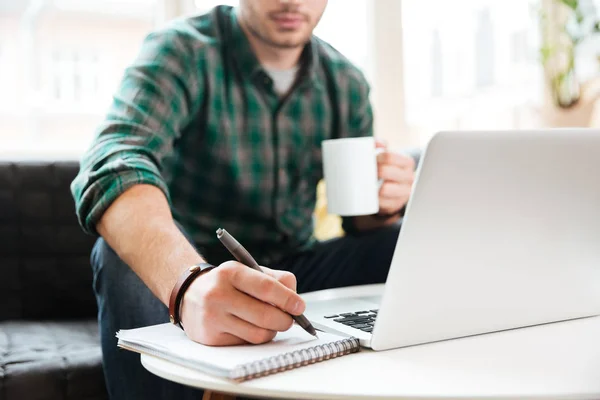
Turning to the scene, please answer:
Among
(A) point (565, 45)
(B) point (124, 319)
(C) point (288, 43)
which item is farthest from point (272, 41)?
(A) point (565, 45)

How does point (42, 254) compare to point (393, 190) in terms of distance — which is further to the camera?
point (42, 254)

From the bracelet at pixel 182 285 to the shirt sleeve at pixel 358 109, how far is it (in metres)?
0.94

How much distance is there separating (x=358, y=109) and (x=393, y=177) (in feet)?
1.23

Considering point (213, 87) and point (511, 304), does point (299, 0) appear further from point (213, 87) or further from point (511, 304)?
point (511, 304)

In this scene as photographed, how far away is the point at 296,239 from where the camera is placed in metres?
1.61

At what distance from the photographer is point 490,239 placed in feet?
2.39

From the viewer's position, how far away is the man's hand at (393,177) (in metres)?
1.36

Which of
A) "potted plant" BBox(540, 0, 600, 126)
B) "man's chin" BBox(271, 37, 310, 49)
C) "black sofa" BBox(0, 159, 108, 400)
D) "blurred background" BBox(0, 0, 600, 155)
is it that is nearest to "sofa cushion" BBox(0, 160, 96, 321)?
"black sofa" BBox(0, 159, 108, 400)

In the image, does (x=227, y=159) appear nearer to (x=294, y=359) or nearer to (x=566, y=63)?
(x=294, y=359)

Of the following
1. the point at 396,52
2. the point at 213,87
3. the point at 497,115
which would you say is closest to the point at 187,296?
the point at 213,87

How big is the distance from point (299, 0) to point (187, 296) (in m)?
0.82

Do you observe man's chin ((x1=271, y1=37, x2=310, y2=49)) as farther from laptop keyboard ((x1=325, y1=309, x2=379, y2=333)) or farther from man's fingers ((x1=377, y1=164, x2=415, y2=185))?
laptop keyboard ((x1=325, y1=309, x2=379, y2=333))

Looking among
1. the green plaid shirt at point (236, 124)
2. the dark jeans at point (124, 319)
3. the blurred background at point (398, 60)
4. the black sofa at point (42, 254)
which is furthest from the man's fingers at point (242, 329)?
the blurred background at point (398, 60)

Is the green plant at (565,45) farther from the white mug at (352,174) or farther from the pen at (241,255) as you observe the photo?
the pen at (241,255)
